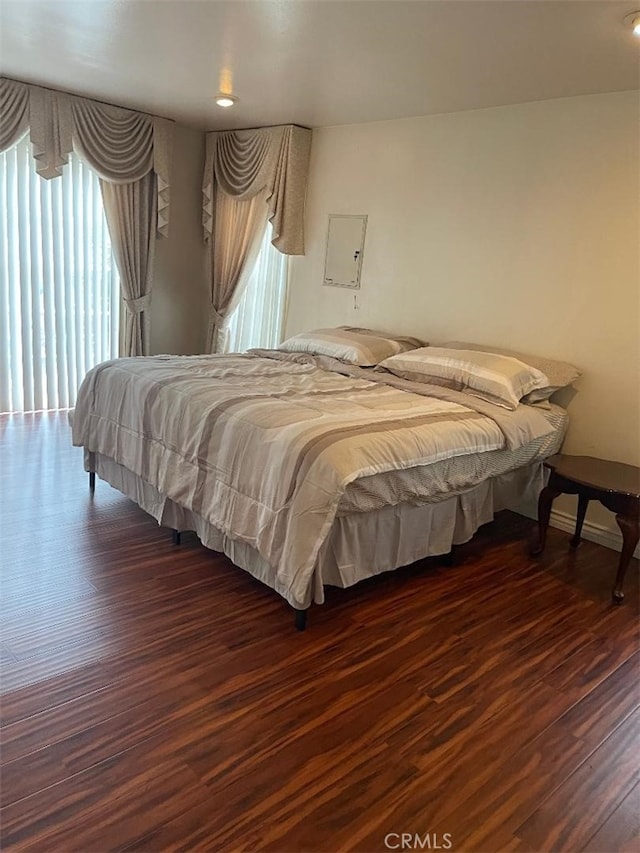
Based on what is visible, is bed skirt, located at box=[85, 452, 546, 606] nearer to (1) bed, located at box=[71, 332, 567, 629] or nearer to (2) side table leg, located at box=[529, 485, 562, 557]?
(1) bed, located at box=[71, 332, 567, 629]

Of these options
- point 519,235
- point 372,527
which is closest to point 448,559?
point 372,527

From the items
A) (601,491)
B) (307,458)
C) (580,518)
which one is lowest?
(580,518)

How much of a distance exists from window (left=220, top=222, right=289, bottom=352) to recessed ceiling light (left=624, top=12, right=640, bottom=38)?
3035 mm

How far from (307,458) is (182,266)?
363 centimetres

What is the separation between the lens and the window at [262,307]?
5078 mm

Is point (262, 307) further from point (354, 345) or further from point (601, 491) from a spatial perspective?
point (601, 491)

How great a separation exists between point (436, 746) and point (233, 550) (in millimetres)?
1122

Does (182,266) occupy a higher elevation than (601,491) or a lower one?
higher

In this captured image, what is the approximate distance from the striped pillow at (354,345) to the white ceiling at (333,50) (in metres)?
1.36

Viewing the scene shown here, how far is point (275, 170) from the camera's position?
181 inches

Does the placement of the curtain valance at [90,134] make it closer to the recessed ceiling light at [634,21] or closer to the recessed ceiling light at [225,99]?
the recessed ceiling light at [225,99]

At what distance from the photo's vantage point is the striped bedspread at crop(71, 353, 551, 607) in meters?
2.22

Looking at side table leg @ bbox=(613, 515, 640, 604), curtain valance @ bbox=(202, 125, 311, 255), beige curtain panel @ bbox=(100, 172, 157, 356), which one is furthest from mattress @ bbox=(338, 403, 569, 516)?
beige curtain panel @ bbox=(100, 172, 157, 356)

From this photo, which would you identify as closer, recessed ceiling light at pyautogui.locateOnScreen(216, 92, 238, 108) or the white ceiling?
the white ceiling
